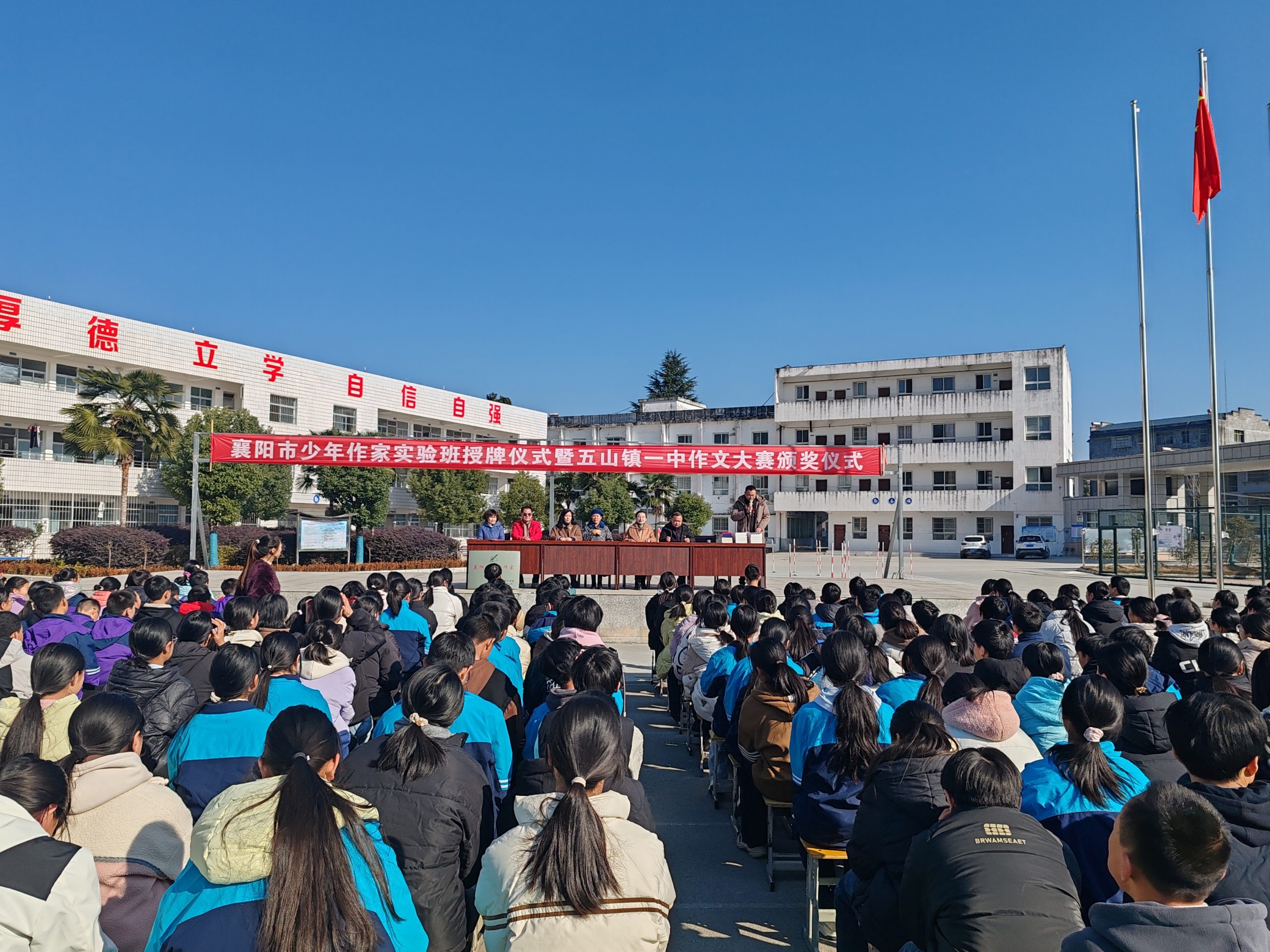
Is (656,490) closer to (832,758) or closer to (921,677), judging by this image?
(921,677)

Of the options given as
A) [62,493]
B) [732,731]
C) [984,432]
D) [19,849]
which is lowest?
[732,731]

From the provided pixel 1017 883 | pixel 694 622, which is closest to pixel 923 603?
pixel 694 622

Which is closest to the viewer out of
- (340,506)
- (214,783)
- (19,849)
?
(19,849)

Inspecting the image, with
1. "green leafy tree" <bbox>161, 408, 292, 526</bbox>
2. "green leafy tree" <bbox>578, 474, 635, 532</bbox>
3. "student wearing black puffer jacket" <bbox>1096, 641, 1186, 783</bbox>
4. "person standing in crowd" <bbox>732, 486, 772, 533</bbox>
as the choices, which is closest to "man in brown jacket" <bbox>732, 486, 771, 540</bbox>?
"person standing in crowd" <bbox>732, 486, 772, 533</bbox>

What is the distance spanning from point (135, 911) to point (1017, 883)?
258cm

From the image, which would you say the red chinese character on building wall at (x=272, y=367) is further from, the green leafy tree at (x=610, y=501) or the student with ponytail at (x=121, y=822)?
the student with ponytail at (x=121, y=822)

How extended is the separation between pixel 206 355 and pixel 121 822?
32.8 metres

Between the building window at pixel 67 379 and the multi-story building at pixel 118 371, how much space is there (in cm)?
4

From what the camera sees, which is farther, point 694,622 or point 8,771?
point 694,622

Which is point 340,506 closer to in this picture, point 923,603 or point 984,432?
point 923,603

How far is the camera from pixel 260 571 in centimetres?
814

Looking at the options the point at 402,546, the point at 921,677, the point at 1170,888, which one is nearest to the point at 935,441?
the point at 402,546

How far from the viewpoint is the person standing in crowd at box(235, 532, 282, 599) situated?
7988mm

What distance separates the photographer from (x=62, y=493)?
90.0 feet
